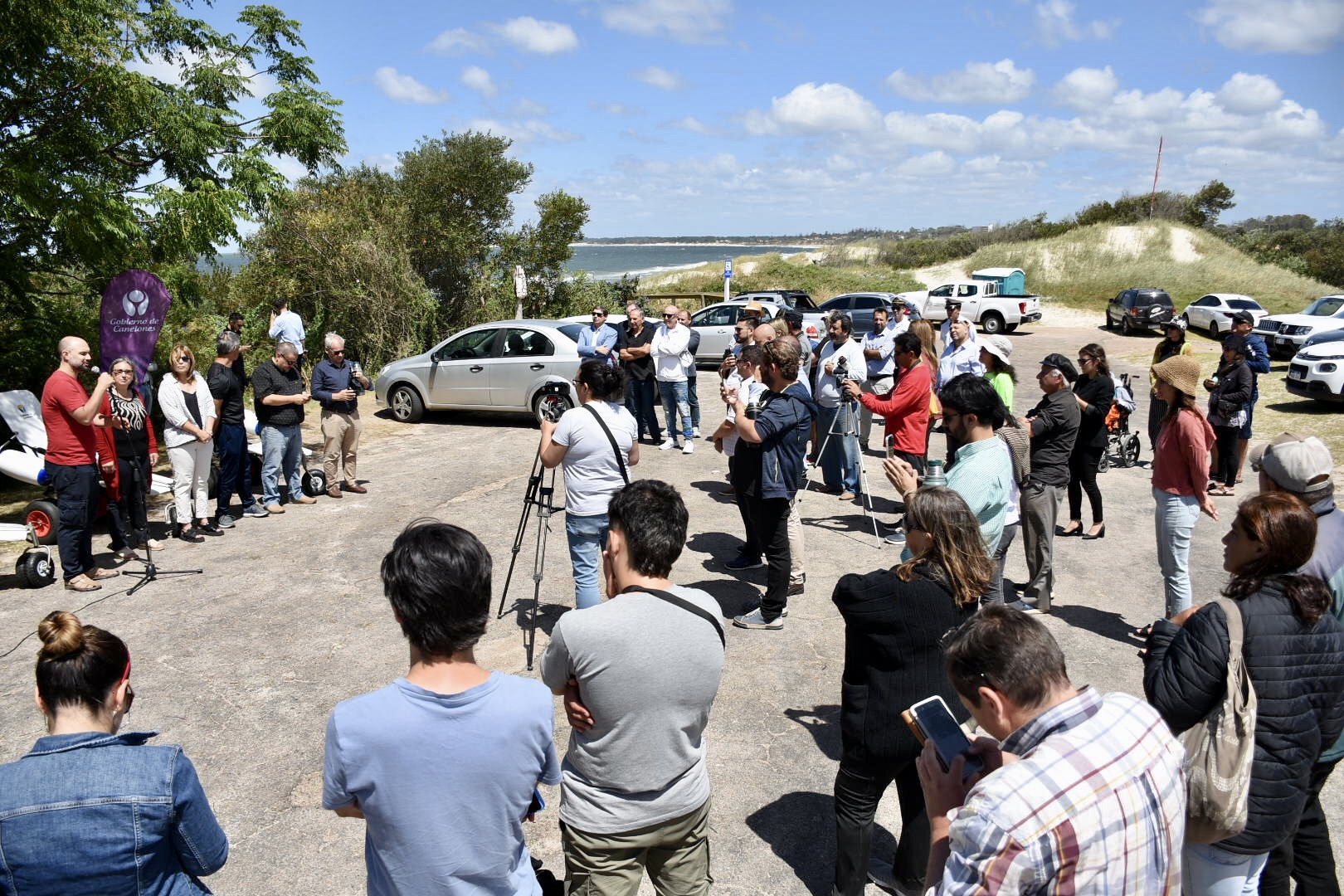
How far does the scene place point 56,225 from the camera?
879cm

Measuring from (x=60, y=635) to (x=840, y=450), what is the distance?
799cm

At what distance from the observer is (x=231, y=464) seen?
8.38 m

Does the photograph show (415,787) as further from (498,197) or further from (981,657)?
(498,197)

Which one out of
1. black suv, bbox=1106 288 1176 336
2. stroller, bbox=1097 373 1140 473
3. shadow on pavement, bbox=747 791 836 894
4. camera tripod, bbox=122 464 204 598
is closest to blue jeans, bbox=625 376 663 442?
stroller, bbox=1097 373 1140 473

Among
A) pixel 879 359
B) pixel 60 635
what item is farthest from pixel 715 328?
pixel 60 635

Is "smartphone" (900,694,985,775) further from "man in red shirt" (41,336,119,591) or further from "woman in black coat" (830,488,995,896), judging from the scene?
"man in red shirt" (41,336,119,591)

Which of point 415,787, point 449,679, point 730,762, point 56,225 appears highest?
point 56,225

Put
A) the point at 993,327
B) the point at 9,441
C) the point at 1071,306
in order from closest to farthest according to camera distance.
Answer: the point at 9,441 < the point at 993,327 < the point at 1071,306

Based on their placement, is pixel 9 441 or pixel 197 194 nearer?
pixel 9 441

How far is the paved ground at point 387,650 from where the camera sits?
390cm

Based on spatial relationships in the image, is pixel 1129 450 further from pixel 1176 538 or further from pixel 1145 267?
pixel 1145 267

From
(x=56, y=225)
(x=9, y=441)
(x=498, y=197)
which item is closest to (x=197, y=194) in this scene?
(x=56, y=225)

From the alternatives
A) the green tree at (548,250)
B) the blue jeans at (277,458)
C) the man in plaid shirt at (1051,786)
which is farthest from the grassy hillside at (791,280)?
the man in plaid shirt at (1051,786)

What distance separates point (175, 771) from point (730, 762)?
2912 mm
